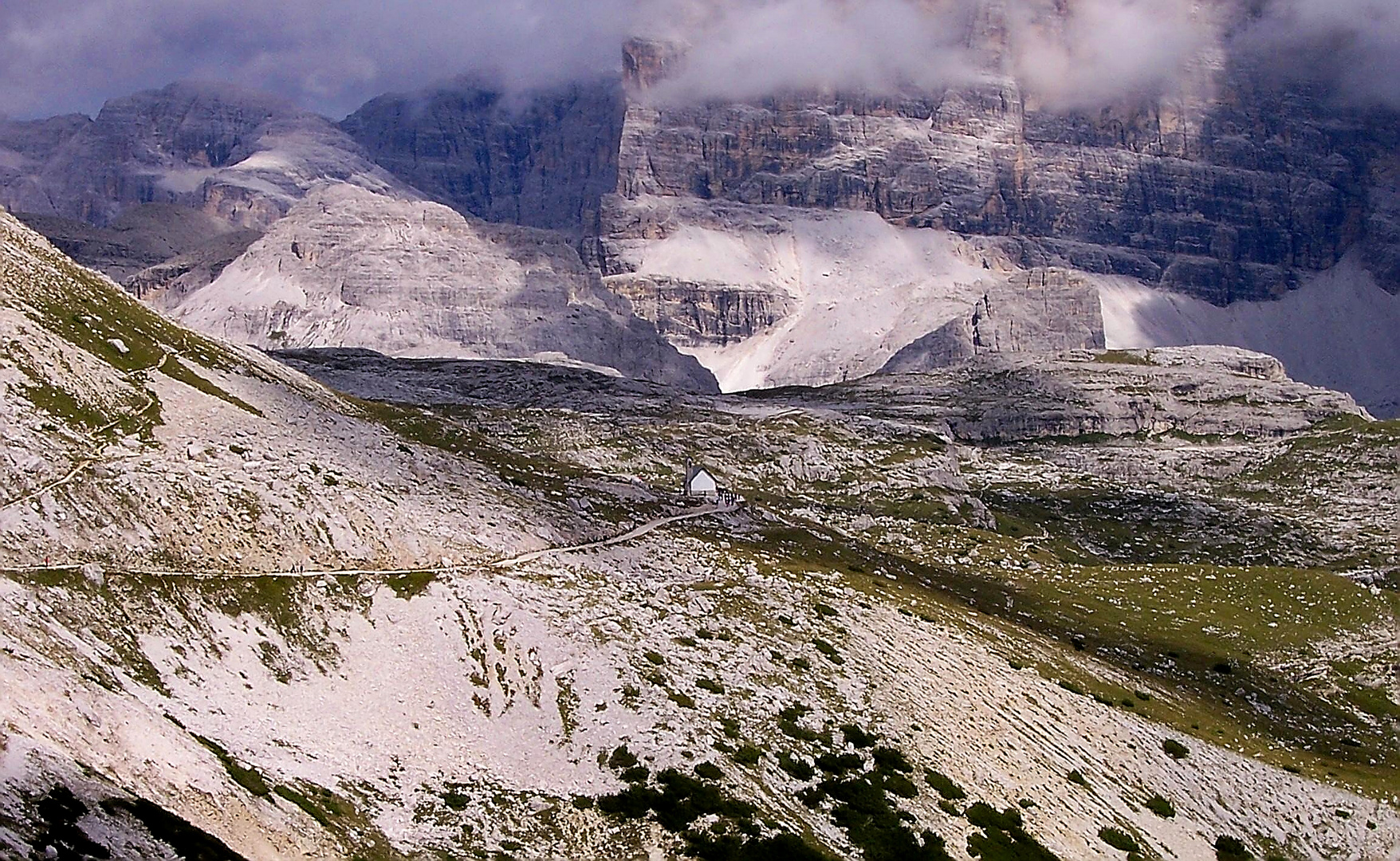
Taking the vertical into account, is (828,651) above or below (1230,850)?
above

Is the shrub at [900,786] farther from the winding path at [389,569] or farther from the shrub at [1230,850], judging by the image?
the winding path at [389,569]

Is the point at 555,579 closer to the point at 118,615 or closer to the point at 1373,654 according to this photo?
the point at 118,615

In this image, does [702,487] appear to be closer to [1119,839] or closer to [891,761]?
[891,761]

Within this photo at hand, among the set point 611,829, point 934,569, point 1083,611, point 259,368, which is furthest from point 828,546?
point 611,829

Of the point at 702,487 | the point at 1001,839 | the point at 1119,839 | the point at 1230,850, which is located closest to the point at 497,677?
the point at 1001,839

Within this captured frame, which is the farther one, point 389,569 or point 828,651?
point 828,651

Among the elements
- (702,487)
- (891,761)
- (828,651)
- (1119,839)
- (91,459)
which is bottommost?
(1119,839)

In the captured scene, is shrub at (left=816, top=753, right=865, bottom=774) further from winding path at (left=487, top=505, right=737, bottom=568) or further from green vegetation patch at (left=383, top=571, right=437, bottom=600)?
winding path at (left=487, top=505, right=737, bottom=568)

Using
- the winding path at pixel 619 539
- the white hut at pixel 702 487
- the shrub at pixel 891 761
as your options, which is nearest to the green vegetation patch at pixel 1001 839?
the shrub at pixel 891 761
